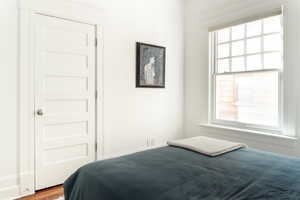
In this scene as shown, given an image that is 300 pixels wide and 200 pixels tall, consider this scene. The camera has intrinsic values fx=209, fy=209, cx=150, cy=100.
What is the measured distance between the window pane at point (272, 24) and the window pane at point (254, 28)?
0.08 metres

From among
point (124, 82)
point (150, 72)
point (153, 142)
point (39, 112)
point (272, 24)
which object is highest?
point (272, 24)

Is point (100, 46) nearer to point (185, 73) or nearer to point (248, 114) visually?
point (185, 73)

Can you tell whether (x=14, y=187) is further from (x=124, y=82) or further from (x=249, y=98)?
(x=249, y=98)

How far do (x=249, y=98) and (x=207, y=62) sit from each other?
888 mm

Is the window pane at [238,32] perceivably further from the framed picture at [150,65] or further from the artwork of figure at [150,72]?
the artwork of figure at [150,72]

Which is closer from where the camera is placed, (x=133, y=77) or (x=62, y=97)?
(x=62, y=97)

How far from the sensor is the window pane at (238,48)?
299 cm

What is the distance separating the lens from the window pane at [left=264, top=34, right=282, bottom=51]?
103 inches

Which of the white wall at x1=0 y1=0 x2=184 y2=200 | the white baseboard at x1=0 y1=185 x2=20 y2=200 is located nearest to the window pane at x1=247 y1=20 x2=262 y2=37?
the white wall at x1=0 y1=0 x2=184 y2=200

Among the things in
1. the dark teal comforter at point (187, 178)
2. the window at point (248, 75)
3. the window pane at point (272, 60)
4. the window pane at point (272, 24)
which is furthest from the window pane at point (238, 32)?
the dark teal comforter at point (187, 178)

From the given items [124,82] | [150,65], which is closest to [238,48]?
[150,65]

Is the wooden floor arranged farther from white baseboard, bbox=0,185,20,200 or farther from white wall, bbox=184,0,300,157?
white wall, bbox=184,0,300,157

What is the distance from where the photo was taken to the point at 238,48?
3.05 meters

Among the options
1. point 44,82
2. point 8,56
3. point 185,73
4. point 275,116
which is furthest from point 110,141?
point 275,116
